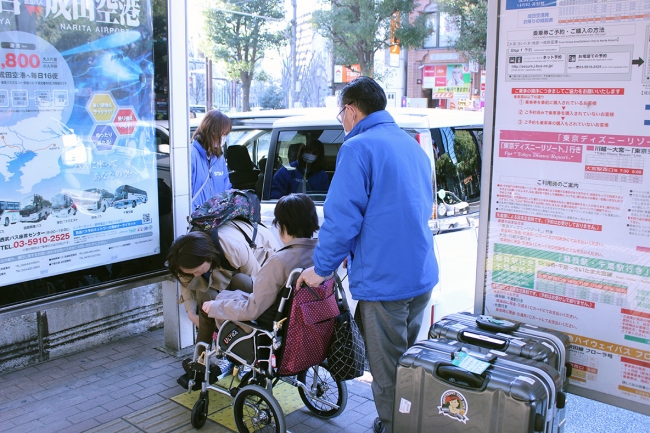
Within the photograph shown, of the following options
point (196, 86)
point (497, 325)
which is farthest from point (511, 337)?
point (196, 86)

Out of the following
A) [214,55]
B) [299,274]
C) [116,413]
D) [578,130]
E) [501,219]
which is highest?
[214,55]

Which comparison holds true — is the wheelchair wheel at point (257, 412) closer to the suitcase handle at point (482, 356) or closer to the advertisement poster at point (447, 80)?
the suitcase handle at point (482, 356)

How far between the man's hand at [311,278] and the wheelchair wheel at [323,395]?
31.0 inches

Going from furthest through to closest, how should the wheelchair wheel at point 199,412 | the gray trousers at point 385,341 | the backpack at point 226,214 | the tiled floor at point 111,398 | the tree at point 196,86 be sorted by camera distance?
the tree at point 196,86 < the backpack at point 226,214 < the tiled floor at point 111,398 < the wheelchair wheel at point 199,412 < the gray trousers at point 385,341

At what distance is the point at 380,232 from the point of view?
10.2ft

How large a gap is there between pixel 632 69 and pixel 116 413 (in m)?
3.50

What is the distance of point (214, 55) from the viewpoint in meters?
25.2

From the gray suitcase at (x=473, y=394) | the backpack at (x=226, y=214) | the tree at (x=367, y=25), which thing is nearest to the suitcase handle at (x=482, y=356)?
the gray suitcase at (x=473, y=394)

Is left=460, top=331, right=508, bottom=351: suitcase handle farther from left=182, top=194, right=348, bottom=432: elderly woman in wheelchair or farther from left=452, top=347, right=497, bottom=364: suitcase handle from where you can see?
left=182, top=194, right=348, bottom=432: elderly woman in wheelchair

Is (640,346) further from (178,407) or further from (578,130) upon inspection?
(178,407)

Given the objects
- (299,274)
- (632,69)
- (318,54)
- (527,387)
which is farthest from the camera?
(318,54)

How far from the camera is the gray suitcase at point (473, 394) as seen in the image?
2436 millimetres

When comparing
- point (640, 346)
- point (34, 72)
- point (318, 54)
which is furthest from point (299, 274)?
point (318, 54)

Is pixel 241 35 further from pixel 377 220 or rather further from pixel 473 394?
pixel 473 394
